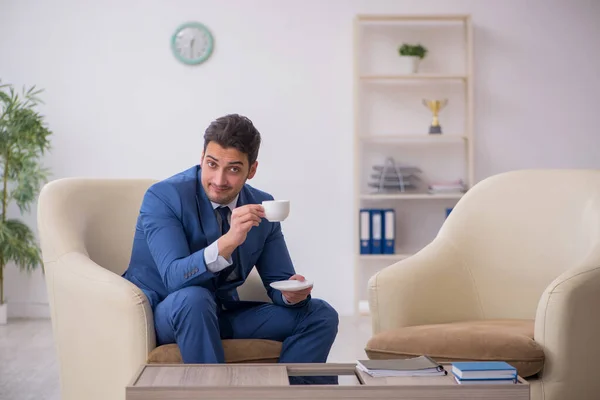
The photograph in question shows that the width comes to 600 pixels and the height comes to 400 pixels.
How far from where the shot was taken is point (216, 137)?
2514 millimetres

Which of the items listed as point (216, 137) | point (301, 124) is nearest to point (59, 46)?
point (301, 124)

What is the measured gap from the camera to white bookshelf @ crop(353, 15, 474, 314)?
5.63 meters

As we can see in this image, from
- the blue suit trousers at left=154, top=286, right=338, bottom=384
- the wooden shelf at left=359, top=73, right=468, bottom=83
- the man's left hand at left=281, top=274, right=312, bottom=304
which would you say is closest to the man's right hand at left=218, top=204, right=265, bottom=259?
the blue suit trousers at left=154, top=286, right=338, bottom=384

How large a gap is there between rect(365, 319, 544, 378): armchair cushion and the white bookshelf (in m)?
3.04

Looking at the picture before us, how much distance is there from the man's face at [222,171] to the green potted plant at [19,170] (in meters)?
2.97

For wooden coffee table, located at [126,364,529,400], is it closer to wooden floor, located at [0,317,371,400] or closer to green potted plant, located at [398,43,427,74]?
wooden floor, located at [0,317,371,400]

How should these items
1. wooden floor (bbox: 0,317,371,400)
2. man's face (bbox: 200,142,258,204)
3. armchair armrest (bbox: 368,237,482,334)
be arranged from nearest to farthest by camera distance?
man's face (bbox: 200,142,258,204), armchair armrest (bbox: 368,237,482,334), wooden floor (bbox: 0,317,371,400)

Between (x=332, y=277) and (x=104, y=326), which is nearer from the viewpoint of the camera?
(x=104, y=326)

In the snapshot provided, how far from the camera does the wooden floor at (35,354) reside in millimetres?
3482

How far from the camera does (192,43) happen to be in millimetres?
5535

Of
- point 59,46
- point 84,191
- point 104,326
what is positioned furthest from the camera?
point 59,46

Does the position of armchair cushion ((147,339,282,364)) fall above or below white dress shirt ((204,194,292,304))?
below

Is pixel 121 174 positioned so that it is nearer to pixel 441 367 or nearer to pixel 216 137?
pixel 216 137

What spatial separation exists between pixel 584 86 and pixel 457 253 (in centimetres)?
308
